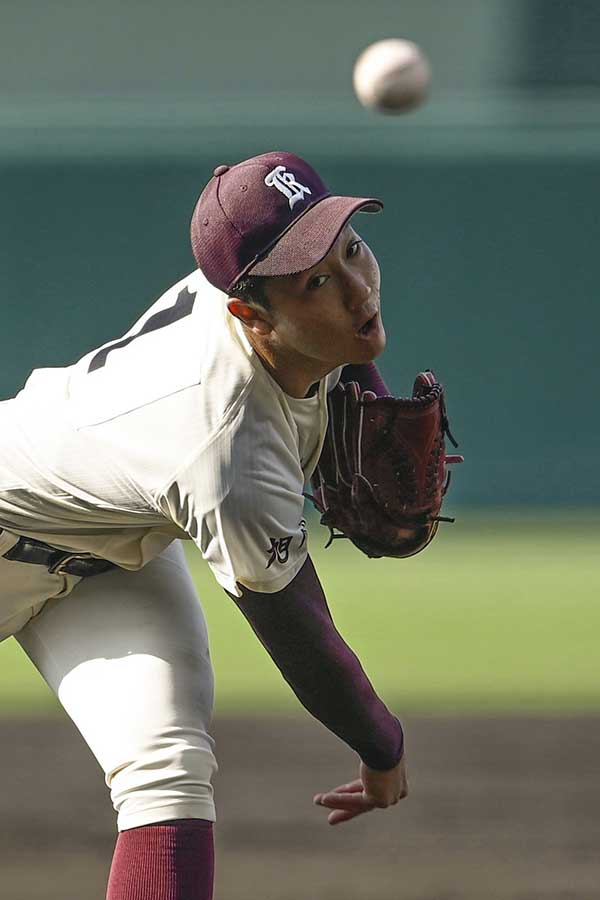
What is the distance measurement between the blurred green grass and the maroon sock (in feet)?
7.16

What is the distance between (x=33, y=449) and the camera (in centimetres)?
229

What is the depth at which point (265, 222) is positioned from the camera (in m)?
2.09

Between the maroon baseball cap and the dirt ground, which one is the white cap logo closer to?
the maroon baseball cap

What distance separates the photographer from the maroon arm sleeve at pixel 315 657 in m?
2.17

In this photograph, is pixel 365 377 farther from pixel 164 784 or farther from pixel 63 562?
pixel 164 784

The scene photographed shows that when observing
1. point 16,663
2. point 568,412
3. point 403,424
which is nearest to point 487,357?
point 568,412

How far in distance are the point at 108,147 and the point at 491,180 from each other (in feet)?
6.50

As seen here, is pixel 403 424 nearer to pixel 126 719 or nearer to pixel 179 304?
pixel 179 304

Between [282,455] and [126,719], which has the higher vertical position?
[282,455]

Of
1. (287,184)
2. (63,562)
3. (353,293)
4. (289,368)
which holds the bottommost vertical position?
(63,562)

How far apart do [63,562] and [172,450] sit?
37 centimetres

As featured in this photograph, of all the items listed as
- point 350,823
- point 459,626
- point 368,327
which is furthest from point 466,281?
point 368,327

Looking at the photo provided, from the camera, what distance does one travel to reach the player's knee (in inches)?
84.8

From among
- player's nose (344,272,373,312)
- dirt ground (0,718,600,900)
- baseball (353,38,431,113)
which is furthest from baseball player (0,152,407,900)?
baseball (353,38,431,113)
